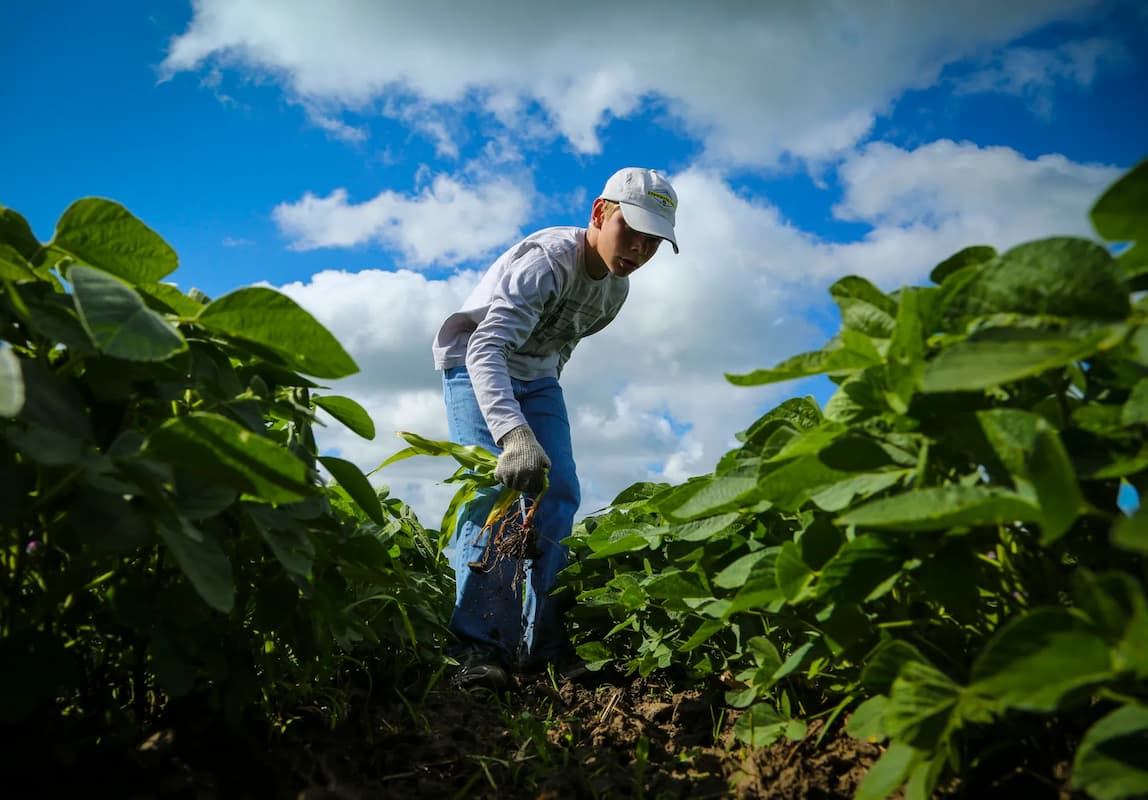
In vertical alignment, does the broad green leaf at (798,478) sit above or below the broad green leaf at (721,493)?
below

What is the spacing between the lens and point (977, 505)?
938mm

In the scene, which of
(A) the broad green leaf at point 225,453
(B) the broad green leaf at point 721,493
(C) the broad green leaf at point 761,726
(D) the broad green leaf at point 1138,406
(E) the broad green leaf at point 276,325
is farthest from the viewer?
(C) the broad green leaf at point 761,726

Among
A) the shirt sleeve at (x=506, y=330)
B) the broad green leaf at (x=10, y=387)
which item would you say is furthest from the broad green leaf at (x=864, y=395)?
the shirt sleeve at (x=506, y=330)

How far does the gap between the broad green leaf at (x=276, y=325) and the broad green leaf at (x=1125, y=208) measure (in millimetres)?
986

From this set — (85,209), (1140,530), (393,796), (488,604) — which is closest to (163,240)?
(85,209)

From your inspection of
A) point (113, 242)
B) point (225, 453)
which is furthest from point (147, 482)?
point (113, 242)

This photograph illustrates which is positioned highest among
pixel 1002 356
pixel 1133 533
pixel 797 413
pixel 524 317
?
pixel 524 317

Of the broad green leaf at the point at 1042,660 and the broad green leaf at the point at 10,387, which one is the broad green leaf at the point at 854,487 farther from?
the broad green leaf at the point at 10,387

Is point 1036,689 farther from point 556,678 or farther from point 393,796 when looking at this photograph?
point 556,678

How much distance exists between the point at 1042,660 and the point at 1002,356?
Result: 1.08 feet

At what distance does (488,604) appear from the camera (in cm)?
329

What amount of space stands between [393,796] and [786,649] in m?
0.97

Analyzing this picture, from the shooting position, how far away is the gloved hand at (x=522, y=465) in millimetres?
3002

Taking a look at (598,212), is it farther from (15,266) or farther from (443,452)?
(15,266)
